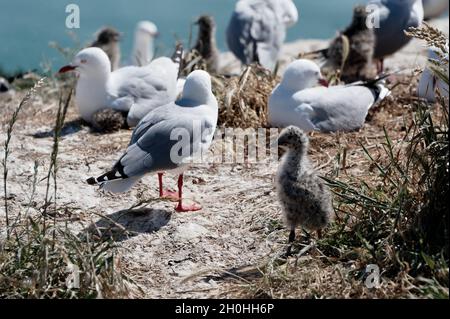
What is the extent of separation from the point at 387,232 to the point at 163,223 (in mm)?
1261

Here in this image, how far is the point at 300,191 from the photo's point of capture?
410 centimetres

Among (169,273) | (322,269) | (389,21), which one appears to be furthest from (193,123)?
(389,21)

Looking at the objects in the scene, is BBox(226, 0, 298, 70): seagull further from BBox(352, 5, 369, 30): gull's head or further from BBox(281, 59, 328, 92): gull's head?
BBox(281, 59, 328, 92): gull's head

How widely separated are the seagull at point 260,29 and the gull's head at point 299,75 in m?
1.99

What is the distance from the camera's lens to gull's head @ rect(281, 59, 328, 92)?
6109mm

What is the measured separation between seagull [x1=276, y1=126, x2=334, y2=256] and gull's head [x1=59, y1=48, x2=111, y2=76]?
241 centimetres

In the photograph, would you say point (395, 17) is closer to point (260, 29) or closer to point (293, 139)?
point (260, 29)

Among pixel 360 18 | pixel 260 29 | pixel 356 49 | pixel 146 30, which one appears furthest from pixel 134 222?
pixel 146 30

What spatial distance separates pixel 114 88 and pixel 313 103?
1.40 metres

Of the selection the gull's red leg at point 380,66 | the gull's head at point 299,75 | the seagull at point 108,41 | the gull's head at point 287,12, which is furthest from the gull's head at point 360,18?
the seagull at point 108,41

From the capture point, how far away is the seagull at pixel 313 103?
19.7 feet

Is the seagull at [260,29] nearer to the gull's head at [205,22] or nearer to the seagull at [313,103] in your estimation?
the gull's head at [205,22]

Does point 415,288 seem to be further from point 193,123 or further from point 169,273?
point 193,123

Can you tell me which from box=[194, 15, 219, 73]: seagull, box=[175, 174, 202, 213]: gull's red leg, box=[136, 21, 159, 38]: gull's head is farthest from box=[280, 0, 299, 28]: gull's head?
box=[175, 174, 202, 213]: gull's red leg
